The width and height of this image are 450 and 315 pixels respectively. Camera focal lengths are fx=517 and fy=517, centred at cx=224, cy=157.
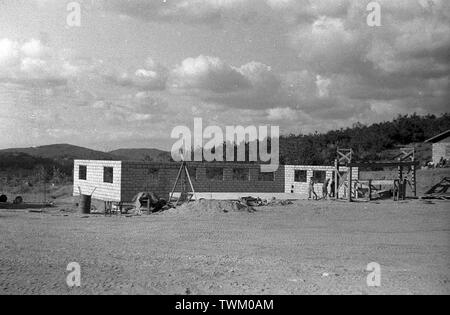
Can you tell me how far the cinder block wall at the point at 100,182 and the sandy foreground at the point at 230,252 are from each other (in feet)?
20.7

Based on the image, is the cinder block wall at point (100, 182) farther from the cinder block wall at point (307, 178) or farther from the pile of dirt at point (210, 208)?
the cinder block wall at point (307, 178)

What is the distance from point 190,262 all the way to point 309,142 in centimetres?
4784

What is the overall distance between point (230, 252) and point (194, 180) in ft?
57.6

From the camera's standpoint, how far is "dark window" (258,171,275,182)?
3124cm

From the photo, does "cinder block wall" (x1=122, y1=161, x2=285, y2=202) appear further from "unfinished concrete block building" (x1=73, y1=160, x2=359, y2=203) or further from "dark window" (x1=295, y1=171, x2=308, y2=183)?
"dark window" (x1=295, y1=171, x2=308, y2=183)

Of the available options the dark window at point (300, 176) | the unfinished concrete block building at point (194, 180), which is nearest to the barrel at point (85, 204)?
the unfinished concrete block building at point (194, 180)

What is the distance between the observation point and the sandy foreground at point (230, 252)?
24.9 feet

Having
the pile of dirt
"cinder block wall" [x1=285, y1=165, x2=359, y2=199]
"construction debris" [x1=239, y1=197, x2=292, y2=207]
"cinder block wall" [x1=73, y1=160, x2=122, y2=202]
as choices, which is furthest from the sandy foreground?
"cinder block wall" [x1=285, y1=165, x2=359, y2=199]

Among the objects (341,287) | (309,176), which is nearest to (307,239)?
(341,287)

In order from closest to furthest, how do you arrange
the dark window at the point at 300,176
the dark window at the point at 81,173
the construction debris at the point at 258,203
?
the construction debris at the point at 258,203
the dark window at the point at 81,173
the dark window at the point at 300,176

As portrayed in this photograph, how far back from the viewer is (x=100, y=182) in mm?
26438

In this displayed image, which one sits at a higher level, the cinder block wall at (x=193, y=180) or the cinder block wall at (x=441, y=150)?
the cinder block wall at (x=441, y=150)

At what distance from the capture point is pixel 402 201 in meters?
21.8

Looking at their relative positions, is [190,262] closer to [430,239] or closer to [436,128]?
[430,239]
